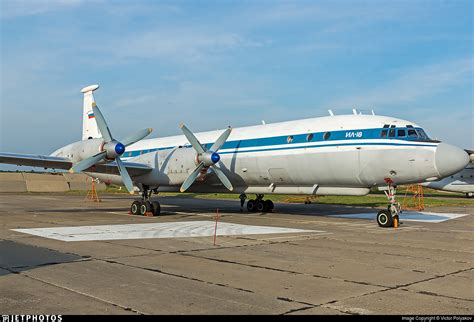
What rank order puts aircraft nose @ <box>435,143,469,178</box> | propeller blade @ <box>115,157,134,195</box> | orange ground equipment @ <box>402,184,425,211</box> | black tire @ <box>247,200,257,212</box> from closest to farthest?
aircraft nose @ <box>435,143,469,178</box> < propeller blade @ <box>115,157,134,195</box> < black tire @ <box>247,200,257,212</box> < orange ground equipment @ <box>402,184,425,211</box>

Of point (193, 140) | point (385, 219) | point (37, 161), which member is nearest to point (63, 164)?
point (37, 161)

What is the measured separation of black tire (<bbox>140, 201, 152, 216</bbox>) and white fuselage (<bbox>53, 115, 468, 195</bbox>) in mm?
1220

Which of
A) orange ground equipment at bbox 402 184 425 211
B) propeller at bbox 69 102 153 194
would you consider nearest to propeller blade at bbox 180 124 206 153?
propeller at bbox 69 102 153 194

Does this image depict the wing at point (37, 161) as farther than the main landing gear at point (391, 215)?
Yes

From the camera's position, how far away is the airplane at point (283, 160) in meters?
16.9

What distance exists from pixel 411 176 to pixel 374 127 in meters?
2.49

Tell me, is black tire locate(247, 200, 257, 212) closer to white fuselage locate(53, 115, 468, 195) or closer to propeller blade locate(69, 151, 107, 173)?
white fuselage locate(53, 115, 468, 195)

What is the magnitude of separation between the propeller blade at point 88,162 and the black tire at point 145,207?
129 inches

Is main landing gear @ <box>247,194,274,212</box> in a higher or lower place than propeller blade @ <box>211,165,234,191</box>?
lower

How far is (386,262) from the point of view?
10.1 m

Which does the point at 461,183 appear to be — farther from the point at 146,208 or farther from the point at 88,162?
the point at 88,162

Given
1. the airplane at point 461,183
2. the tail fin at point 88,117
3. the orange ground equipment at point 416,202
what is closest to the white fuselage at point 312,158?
the tail fin at point 88,117

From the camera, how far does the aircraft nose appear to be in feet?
51.9

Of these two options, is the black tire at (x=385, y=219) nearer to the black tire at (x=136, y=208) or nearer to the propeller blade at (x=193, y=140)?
the propeller blade at (x=193, y=140)
